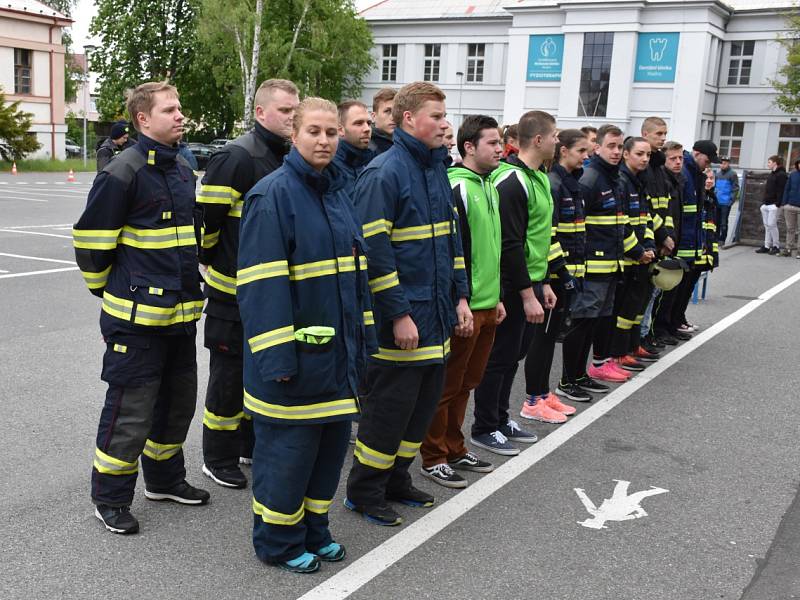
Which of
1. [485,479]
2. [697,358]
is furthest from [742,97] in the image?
[485,479]

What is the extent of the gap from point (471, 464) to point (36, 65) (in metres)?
44.1

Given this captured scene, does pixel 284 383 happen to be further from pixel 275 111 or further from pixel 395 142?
pixel 275 111

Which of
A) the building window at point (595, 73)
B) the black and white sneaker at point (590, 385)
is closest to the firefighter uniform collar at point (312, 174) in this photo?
the black and white sneaker at point (590, 385)

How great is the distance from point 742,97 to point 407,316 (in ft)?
163

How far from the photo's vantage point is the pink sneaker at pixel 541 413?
6.39 metres

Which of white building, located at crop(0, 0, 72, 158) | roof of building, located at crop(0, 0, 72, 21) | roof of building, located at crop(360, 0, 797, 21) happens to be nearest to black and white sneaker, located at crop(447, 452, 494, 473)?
white building, located at crop(0, 0, 72, 158)

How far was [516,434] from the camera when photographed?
593 centimetres

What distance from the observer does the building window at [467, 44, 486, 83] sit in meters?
54.3

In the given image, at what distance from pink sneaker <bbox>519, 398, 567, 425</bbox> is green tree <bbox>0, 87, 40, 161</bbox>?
119 ft

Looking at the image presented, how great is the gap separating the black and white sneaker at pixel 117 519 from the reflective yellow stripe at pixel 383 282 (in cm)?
164

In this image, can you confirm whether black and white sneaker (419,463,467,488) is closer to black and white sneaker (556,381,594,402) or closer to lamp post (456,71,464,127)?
black and white sneaker (556,381,594,402)

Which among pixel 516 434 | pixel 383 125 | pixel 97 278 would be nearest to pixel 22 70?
pixel 383 125

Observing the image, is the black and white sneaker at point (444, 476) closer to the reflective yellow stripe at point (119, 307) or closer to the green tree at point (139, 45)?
the reflective yellow stripe at point (119, 307)

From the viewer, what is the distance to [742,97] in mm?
48469
